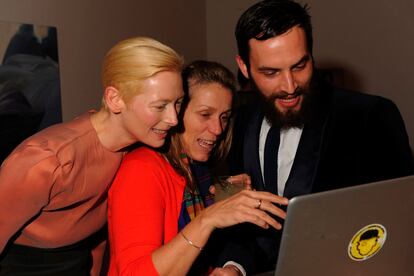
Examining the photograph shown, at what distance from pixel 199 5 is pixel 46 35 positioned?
196cm

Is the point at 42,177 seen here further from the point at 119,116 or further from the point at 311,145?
the point at 311,145

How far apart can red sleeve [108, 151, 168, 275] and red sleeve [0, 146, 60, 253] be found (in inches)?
7.0

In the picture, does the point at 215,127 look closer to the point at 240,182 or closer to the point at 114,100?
the point at 240,182

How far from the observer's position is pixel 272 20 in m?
1.49

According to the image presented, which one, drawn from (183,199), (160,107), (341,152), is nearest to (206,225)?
(183,199)

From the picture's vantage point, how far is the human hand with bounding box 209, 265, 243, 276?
1284mm

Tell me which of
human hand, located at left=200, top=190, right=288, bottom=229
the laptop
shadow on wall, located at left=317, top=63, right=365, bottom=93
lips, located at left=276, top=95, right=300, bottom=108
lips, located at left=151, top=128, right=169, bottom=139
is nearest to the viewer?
the laptop

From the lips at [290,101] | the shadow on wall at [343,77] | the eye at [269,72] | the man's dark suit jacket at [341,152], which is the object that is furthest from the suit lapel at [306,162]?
the shadow on wall at [343,77]

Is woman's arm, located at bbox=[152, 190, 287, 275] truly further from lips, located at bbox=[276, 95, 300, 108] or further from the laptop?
lips, located at bbox=[276, 95, 300, 108]

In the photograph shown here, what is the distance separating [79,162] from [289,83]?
72 cm

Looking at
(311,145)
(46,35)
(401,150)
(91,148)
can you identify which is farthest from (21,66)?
(401,150)

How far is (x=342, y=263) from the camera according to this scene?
908 millimetres

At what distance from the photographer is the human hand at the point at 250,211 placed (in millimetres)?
1000

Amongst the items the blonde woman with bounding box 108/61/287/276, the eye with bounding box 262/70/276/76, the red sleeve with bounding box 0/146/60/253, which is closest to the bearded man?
the eye with bounding box 262/70/276/76
